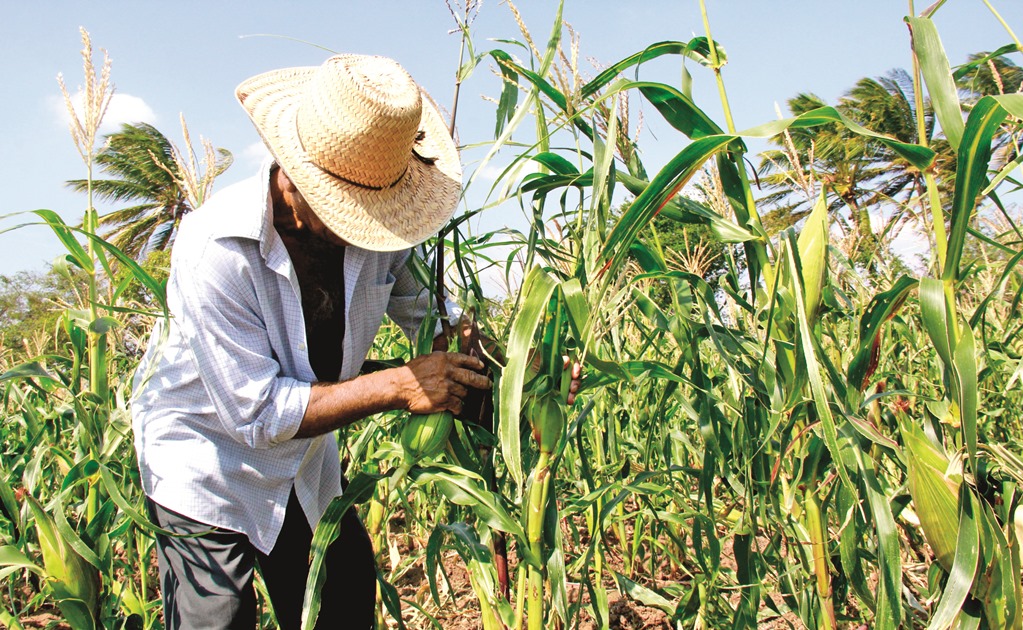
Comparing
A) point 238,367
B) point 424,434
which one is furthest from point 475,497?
point 238,367

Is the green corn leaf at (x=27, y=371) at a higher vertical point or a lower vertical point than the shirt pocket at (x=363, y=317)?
lower

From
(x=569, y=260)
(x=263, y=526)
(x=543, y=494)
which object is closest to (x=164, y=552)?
(x=263, y=526)

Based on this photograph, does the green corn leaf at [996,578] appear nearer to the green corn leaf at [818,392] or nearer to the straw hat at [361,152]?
the green corn leaf at [818,392]

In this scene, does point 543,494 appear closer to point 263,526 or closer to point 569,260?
point 569,260

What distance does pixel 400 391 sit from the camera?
1.43 meters

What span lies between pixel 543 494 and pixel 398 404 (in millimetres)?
351

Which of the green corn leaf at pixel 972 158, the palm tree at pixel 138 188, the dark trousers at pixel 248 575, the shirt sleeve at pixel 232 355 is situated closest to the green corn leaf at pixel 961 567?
the green corn leaf at pixel 972 158

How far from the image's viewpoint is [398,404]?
1445 mm

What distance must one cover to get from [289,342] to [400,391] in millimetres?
419

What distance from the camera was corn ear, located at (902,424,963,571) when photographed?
1.08 metres

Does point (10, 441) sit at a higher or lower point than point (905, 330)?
lower

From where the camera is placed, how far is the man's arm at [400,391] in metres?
1.40

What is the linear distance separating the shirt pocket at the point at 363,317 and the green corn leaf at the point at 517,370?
0.72 metres

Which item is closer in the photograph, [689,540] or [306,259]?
[306,259]
